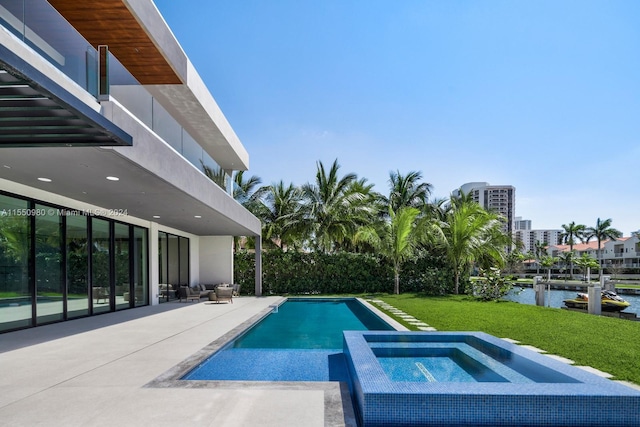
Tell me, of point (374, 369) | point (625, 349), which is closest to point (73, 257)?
point (374, 369)

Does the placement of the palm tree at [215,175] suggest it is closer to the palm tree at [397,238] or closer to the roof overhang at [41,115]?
the roof overhang at [41,115]

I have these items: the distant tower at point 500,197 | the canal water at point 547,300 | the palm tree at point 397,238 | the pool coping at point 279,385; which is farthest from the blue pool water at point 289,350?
the distant tower at point 500,197

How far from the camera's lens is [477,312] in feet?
35.5

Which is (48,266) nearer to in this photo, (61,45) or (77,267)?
(77,267)

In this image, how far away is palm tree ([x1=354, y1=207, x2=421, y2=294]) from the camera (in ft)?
54.7

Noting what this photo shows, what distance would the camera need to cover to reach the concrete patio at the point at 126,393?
11.3 ft

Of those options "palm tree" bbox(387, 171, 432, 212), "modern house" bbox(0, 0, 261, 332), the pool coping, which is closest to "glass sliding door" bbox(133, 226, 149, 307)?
"modern house" bbox(0, 0, 261, 332)

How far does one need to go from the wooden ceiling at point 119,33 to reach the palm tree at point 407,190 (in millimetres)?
16982

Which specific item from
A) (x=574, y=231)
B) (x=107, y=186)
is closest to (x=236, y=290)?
(x=107, y=186)

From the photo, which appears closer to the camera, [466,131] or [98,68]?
[98,68]

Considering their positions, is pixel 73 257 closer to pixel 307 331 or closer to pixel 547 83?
pixel 307 331

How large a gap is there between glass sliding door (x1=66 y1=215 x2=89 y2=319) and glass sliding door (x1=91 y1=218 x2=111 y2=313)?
267mm

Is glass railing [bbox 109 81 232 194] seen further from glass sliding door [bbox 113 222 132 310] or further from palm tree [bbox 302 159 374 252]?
palm tree [bbox 302 159 374 252]

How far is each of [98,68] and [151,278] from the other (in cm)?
911
